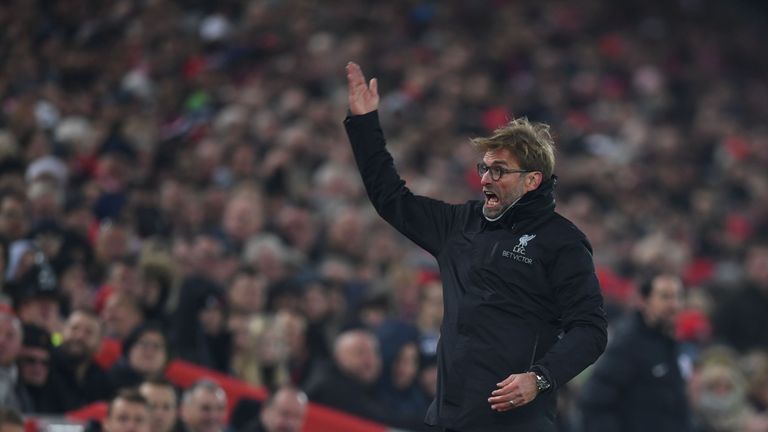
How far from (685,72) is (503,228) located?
1602 centimetres

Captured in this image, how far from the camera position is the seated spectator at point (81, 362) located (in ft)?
24.9

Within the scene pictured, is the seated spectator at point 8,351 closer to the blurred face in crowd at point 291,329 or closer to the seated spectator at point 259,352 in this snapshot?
the seated spectator at point 259,352

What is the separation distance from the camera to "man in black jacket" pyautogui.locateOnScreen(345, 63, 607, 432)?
4.73 m

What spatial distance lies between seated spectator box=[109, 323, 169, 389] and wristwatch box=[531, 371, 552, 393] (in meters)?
3.77

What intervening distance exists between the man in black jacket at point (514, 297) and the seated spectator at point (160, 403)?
101 inches

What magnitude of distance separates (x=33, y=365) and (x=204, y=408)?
98cm

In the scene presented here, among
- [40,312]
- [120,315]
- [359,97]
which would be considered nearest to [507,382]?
[359,97]

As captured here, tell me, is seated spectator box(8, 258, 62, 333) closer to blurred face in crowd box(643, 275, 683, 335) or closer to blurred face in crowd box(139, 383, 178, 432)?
blurred face in crowd box(139, 383, 178, 432)

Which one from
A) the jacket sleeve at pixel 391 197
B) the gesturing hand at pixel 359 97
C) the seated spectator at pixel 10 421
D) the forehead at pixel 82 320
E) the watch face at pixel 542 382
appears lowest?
the seated spectator at pixel 10 421

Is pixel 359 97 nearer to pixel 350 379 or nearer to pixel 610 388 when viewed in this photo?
pixel 610 388

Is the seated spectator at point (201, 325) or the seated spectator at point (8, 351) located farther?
the seated spectator at point (201, 325)

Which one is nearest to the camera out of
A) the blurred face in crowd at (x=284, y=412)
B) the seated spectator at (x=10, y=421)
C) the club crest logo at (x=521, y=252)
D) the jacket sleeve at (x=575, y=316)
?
the jacket sleeve at (x=575, y=316)

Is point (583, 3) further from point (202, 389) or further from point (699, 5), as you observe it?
point (202, 389)

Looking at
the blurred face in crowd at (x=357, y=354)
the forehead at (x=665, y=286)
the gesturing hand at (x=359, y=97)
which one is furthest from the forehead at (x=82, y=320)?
the forehead at (x=665, y=286)
